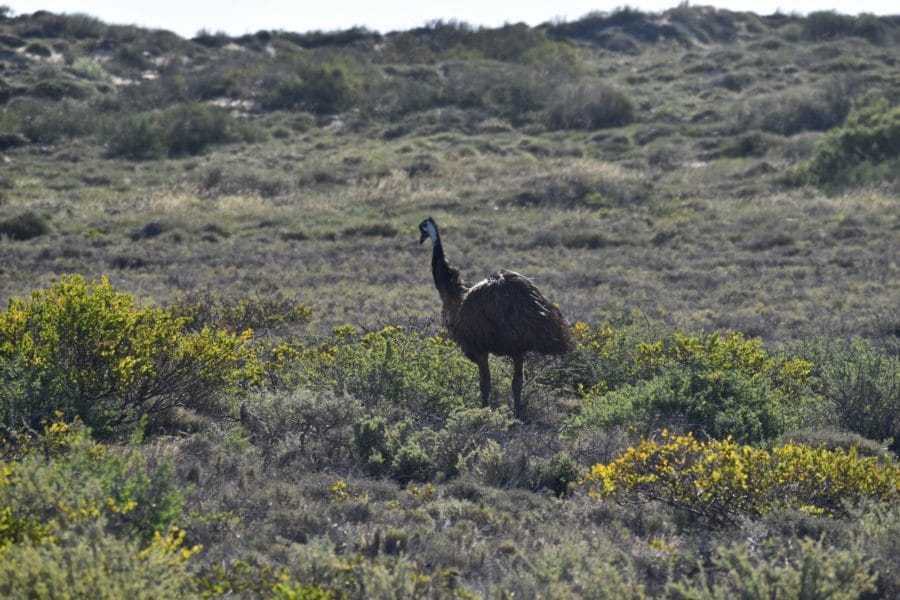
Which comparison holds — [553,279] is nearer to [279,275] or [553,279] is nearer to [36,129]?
[279,275]

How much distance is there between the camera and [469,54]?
49.8m

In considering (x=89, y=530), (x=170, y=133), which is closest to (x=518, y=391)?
(x=89, y=530)

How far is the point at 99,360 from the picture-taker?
7.19m

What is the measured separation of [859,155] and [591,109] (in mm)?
12242

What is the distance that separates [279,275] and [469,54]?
116 ft

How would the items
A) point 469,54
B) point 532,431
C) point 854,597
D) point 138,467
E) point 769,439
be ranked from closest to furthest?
point 854,597 < point 138,467 < point 769,439 < point 532,431 < point 469,54

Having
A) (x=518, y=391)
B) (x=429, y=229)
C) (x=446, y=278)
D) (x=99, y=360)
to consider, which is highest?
(x=429, y=229)

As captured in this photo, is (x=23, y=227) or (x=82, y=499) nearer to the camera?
(x=82, y=499)

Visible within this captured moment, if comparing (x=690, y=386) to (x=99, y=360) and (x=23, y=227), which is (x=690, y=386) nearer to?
(x=99, y=360)

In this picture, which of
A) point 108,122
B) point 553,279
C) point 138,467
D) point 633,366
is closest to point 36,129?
point 108,122

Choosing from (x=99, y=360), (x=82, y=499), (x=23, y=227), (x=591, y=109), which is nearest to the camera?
(x=82, y=499)

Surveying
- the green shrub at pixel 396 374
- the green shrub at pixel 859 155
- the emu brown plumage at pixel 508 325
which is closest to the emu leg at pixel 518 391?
the emu brown plumage at pixel 508 325

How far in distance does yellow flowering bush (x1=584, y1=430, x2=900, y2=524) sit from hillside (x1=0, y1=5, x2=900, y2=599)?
0.02 metres

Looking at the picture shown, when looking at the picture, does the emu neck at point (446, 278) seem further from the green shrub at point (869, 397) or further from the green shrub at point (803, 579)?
the green shrub at point (803, 579)
